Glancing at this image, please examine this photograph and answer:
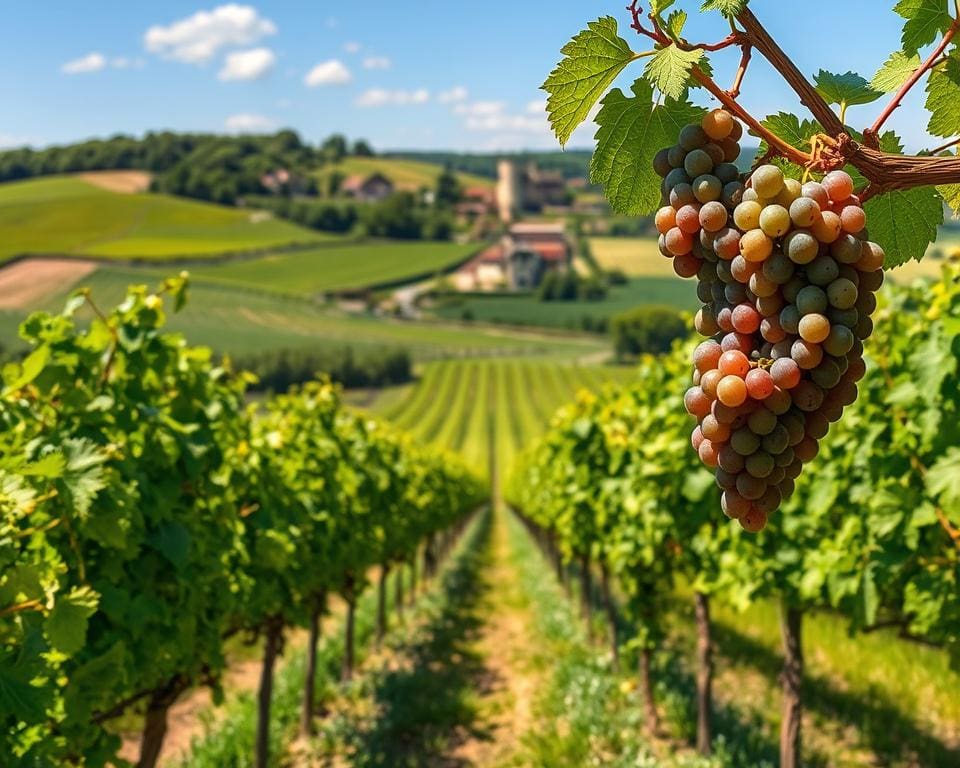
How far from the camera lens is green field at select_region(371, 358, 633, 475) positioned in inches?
2322

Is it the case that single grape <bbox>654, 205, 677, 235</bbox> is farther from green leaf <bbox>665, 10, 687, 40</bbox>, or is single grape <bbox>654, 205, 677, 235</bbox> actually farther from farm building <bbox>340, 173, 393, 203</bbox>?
farm building <bbox>340, 173, 393, 203</bbox>

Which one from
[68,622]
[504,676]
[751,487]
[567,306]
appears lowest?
[504,676]

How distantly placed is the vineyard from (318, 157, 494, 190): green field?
158 meters

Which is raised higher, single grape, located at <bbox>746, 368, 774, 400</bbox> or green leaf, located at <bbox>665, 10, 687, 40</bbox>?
green leaf, located at <bbox>665, 10, 687, 40</bbox>

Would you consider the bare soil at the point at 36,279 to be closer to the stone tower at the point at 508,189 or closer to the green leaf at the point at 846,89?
the green leaf at the point at 846,89

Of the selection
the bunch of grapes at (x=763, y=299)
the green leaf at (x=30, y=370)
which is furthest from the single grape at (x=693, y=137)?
the green leaf at (x=30, y=370)

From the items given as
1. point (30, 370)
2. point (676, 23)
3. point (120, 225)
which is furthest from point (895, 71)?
point (120, 225)

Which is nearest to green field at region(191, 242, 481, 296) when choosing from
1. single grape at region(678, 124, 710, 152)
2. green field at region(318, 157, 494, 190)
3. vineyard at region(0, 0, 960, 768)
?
green field at region(318, 157, 494, 190)

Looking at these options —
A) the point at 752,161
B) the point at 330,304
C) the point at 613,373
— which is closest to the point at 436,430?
the point at 613,373

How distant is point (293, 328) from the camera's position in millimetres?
80500

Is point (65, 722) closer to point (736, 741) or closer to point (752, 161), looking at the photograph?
point (752, 161)

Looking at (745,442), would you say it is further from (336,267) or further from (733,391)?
(336,267)

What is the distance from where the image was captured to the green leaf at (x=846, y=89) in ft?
5.01

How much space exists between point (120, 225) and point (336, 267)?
26.9 m
